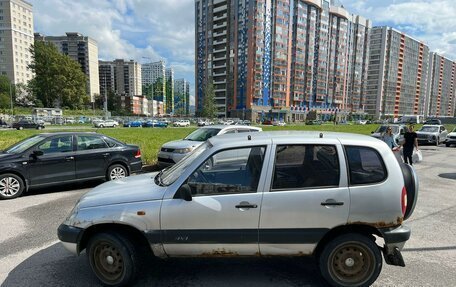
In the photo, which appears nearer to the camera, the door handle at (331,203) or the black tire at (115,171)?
the door handle at (331,203)

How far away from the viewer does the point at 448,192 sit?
755cm

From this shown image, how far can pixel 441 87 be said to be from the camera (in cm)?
17075

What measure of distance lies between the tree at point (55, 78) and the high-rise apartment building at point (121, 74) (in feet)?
192

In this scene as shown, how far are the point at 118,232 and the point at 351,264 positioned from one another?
2.46m

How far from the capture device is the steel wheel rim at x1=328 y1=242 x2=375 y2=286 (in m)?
3.08

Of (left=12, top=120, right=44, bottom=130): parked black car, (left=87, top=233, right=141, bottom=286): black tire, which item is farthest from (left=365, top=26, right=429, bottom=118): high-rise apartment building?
(left=87, top=233, right=141, bottom=286): black tire

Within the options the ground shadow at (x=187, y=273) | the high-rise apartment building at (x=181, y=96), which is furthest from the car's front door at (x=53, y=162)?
the high-rise apartment building at (x=181, y=96)

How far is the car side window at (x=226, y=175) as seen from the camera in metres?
3.03

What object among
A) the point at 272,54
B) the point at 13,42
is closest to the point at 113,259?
the point at 272,54

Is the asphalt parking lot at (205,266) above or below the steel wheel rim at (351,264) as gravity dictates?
below

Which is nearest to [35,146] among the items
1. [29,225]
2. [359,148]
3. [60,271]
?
[29,225]

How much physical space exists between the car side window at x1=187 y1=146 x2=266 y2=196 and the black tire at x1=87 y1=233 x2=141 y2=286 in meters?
0.91

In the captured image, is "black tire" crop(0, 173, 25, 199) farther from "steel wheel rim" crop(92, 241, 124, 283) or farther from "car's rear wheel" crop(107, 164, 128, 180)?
"steel wheel rim" crop(92, 241, 124, 283)

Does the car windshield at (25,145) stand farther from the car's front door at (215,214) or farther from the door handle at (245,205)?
the door handle at (245,205)
